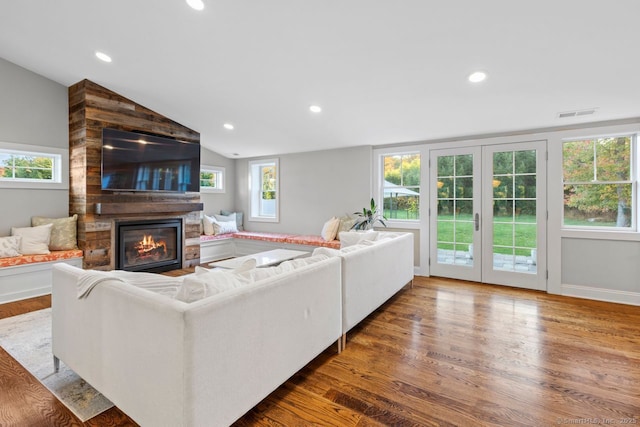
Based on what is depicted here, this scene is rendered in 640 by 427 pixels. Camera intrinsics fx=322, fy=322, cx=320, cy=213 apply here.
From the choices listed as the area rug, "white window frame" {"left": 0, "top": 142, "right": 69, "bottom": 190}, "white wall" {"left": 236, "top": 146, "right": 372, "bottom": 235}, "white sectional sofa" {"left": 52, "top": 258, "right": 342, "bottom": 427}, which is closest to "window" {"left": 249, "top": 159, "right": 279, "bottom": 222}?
"white wall" {"left": 236, "top": 146, "right": 372, "bottom": 235}

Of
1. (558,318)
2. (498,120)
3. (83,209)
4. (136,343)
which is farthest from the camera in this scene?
(83,209)

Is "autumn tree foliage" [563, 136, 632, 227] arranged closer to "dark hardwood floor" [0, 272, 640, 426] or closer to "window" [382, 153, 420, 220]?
"dark hardwood floor" [0, 272, 640, 426]

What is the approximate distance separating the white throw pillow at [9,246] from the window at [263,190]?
12.3ft

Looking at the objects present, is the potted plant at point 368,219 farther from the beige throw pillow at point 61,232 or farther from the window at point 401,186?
the beige throw pillow at point 61,232

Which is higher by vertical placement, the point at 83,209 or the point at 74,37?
the point at 74,37

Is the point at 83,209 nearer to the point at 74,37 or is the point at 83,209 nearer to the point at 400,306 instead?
the point at 74,37

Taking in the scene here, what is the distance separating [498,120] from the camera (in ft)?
12.9

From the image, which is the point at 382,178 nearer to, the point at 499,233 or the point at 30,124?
the point at 499,233

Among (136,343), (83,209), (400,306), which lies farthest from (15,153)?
(400,306)

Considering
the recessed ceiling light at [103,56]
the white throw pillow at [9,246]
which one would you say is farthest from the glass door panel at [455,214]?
the white throw pillow at [9,246]

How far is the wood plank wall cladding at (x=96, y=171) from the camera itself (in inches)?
166

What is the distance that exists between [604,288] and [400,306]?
2.48 meters

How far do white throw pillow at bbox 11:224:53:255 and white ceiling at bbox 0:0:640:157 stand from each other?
2.00 metres

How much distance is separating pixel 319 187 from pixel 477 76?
3.33 m
